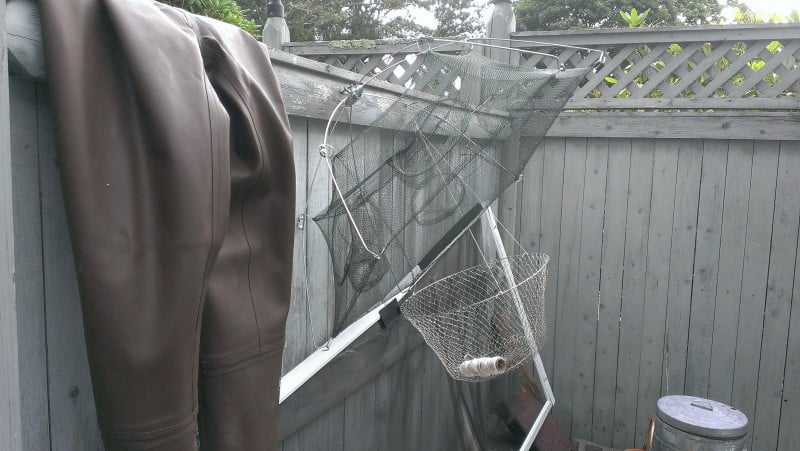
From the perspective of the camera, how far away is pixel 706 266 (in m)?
2.99

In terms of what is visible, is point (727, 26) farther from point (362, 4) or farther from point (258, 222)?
point (362, 4)

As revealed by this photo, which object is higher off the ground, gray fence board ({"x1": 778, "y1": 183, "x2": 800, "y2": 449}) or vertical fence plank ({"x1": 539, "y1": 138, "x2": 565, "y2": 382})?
vertical fence plank ({"x1": 539, "y1": 138, "x2": 565, "y2": 382})

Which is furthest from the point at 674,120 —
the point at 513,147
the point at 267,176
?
the point at 267,176

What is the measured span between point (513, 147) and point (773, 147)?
62.8 inches

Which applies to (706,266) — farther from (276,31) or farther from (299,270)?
(276,31)

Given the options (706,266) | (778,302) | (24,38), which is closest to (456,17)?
(706,266)

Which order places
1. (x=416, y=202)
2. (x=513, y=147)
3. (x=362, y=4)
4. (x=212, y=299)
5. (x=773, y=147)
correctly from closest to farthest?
(x=212, y=299)
(x=416, y=202)
(x=513, y=147)
(x=773, y=147)
(x=362, y=4)

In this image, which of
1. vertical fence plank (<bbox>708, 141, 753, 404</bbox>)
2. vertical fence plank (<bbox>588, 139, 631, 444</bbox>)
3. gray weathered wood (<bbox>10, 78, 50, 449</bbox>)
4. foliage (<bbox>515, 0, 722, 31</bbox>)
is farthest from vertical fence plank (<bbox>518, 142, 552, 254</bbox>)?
foliage (<bbox>515, 0, 722, 31</bbox>)

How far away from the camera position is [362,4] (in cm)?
1609

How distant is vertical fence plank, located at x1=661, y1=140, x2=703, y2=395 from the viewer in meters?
2.98

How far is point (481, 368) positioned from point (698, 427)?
115 centimetres

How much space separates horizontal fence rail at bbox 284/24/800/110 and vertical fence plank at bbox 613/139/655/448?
0.99 feet

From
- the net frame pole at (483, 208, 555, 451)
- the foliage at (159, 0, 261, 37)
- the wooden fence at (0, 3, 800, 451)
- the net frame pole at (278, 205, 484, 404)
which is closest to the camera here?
the net frame pole at (278, 205, 484, 404)

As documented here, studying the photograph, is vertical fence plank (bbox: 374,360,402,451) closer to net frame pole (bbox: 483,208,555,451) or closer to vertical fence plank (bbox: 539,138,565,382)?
net frame pole (bbox: 483,208,555,451)
